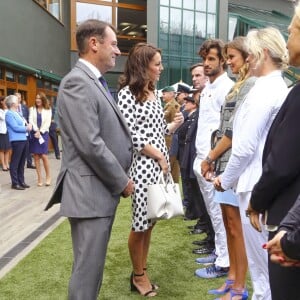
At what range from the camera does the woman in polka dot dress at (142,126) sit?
350cm

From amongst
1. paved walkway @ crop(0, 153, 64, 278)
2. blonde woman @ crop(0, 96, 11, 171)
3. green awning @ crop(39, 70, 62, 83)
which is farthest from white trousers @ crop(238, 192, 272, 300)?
green awning @ crop(39, 70, 62, 83)

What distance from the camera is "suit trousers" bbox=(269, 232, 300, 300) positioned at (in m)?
1.82

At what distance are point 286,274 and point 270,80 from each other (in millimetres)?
1145

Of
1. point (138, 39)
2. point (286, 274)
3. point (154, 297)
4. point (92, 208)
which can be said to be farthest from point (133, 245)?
point (138, 39)

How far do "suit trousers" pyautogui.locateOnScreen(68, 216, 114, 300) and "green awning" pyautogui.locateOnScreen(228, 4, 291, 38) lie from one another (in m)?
25.9

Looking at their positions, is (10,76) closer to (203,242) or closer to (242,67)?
(203,242)

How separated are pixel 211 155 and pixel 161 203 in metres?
0.55

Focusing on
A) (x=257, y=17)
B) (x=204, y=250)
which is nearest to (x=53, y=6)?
(x=257, y=17)

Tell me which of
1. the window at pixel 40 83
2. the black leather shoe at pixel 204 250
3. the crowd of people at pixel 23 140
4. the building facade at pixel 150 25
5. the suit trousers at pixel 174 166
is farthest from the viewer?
the building facade at pixel 150 25

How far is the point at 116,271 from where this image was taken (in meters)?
4.29

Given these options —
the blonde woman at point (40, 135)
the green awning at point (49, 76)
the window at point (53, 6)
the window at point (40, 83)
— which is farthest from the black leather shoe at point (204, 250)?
the window at point (53, 6)

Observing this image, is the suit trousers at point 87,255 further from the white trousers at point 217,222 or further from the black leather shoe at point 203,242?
the black leather shoe at point 203,242

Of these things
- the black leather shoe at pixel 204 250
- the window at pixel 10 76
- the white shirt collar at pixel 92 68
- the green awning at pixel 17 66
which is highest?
the green awning at pixel 17 66

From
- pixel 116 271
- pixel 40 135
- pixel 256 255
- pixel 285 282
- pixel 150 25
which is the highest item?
pixel 150 25
